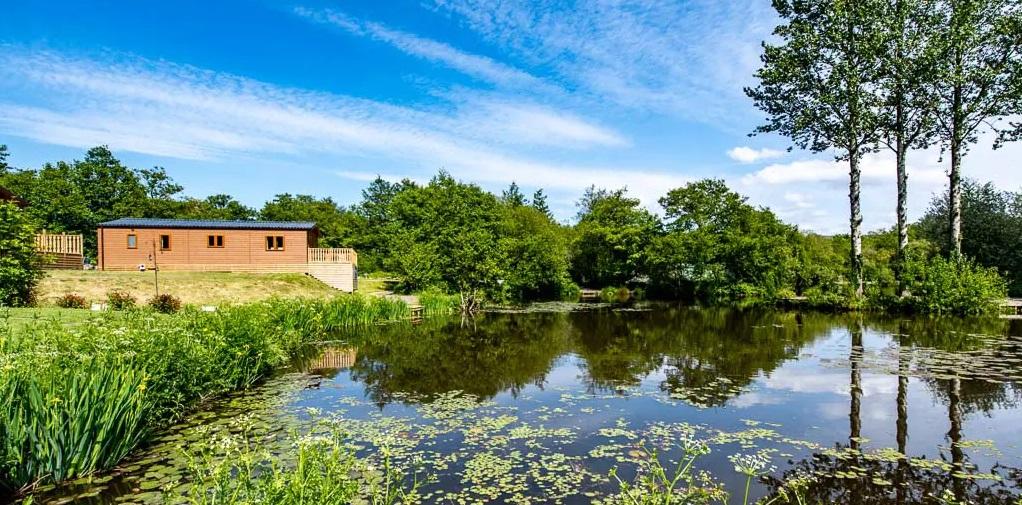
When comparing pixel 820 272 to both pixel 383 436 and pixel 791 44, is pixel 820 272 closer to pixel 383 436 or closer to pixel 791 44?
pixel 791 44

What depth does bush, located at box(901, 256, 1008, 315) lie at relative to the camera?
23.5 m

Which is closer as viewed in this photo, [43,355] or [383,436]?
[43,355]

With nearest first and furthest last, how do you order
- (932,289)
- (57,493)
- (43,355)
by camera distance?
1. (57,493)
2. (43,355)
3. (932,289)

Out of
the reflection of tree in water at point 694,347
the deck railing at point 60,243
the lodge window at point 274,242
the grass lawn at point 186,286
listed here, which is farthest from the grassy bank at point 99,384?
the lodge window at point 274,242

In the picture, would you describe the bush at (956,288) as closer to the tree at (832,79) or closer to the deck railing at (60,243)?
the tree at (832,79)

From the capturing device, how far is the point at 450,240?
32531 millimetres

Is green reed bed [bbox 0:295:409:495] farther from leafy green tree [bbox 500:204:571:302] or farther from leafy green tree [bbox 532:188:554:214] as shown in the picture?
leafy green tree [bbox 532:188:554:214]

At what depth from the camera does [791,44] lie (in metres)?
26.7

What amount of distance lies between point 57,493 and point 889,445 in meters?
10.3

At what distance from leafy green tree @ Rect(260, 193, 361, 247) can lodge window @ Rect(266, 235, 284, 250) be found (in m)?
25.8

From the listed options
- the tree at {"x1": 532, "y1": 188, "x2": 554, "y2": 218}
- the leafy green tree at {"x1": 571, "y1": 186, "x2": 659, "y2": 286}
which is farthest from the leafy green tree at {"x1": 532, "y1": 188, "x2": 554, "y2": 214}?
the leafy green tree at {"x1": 571, "y1": 186, "x2": 659, "y2": 286}

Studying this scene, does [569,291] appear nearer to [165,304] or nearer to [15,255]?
[165,304]

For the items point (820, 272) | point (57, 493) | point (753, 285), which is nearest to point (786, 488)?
point (57, 493)

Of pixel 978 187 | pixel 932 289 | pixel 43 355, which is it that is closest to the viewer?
pixel 43 355
